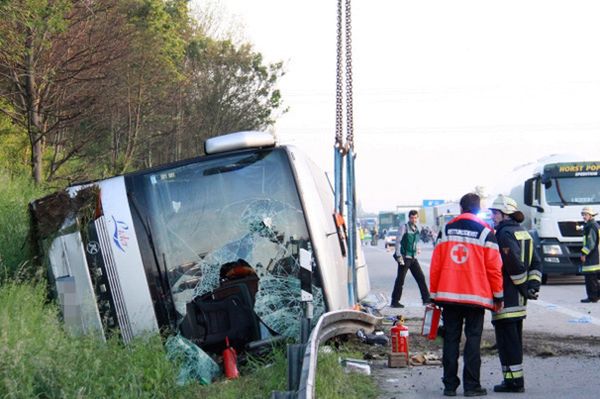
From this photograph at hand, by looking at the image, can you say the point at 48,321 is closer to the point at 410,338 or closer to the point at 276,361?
the point at 276,361

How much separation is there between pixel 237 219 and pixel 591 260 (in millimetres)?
11057

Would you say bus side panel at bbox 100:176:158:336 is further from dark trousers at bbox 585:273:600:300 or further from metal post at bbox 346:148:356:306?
dark trousers at bbox 585:273:600:300

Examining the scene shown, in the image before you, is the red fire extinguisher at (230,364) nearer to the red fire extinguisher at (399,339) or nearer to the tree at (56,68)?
the red fire extinguisher at (399,339)

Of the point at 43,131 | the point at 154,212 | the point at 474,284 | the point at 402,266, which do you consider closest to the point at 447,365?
the point at 474,284

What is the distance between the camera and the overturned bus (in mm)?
9484

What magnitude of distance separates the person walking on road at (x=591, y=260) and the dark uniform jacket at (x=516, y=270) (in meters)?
10.1

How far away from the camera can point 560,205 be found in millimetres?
25688

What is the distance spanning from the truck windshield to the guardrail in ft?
48.2

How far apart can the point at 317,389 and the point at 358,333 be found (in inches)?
149

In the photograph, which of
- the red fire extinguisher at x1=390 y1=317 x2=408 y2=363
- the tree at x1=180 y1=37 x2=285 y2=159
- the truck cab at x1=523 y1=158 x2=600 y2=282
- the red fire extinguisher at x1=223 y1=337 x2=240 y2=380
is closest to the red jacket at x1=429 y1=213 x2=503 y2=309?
the red fire extinguisher at x1=390 y1=317 x2=408 y2=363

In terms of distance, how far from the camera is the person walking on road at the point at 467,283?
875 cm

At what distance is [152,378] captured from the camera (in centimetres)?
848

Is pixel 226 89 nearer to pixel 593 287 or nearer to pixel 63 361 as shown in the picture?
pixel 593 287

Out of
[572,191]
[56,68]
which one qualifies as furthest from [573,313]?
[56,68]
